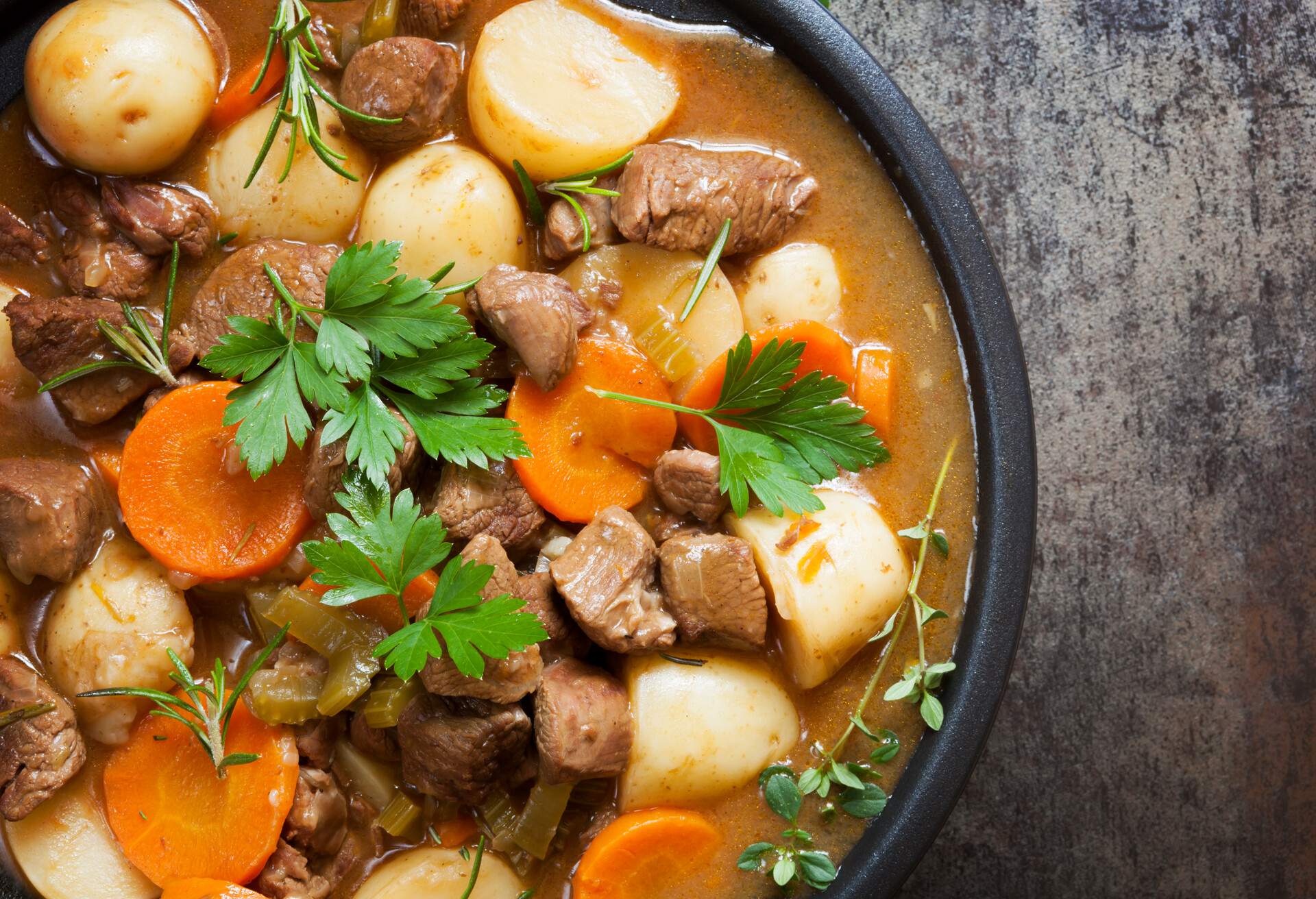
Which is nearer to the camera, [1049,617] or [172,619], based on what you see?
[172,619]

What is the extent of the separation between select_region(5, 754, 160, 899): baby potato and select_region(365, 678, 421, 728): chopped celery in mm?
655

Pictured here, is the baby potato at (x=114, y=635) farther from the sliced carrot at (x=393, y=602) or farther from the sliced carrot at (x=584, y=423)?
the sliced carrot at (x=584, y=423)

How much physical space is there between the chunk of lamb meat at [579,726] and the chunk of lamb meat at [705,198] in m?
0.97

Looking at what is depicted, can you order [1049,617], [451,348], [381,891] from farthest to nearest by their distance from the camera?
[1049,617], [381,891], [451,348]

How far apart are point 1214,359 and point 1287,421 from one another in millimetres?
276

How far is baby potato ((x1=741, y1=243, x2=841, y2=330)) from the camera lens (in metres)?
2.24

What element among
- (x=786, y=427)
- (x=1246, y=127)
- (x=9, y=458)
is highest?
(x=1246, y=127)

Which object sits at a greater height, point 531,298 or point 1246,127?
point 1246,127

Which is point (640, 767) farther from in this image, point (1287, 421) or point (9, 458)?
Answer: point (1287, 421)

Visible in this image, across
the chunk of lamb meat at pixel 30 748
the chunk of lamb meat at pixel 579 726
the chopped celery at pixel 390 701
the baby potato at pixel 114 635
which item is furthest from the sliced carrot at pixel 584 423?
the chunk of lamb meat at pixel 30 748

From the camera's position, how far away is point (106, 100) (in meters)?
2.12

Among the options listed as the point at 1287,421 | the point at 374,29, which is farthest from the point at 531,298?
the point at 1287,421

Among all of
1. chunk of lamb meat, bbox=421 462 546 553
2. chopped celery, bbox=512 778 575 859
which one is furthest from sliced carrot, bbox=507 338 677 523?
chopped celery, bbox=512 778 575 859

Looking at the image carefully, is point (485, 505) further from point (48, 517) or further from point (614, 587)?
point (48, 517)
